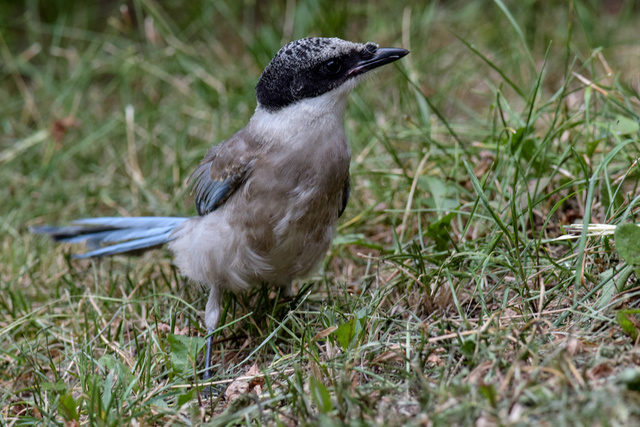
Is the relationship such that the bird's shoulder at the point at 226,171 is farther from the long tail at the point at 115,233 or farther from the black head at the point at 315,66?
the long tail at the point at 115,233

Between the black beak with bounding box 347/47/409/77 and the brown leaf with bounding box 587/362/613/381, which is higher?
the black beak with bounding box 347/47/409/77

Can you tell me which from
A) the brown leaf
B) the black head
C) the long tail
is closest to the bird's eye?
the black head

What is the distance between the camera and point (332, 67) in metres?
3.34

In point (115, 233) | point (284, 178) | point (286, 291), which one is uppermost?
point (284, 178)

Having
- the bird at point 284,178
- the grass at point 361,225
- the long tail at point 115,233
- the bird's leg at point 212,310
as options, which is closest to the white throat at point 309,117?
the bird at point 284,178

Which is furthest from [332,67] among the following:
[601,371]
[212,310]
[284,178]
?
[601,371]

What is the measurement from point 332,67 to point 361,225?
1.19 meters

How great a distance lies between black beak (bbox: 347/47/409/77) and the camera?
3.38 metres

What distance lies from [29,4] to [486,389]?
19.8 ft

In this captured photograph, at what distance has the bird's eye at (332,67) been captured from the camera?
3.32 m

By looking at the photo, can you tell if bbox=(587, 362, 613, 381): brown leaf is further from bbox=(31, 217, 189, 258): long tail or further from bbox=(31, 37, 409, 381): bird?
bbox=(31, 217, 189, 258): long tail

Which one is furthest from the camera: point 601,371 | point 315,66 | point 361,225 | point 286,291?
point 361,225

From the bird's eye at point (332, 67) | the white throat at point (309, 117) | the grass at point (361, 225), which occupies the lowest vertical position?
the grass at point (361, 225)

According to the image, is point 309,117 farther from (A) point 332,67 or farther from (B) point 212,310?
(B) point 212,310
